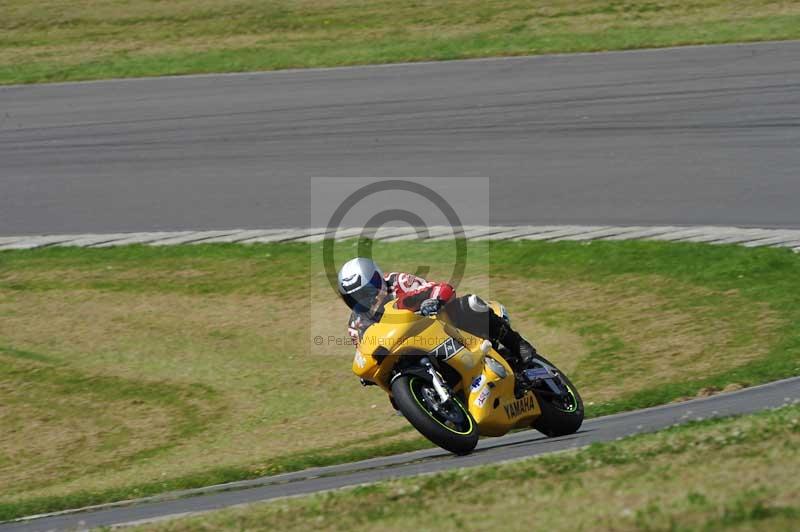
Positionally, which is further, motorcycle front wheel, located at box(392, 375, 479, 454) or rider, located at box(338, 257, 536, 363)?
rider, located at box(338, 257, 536, 363)

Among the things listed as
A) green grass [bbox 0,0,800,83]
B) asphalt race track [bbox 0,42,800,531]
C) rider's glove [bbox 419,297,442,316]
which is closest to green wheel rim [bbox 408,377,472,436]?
rider's glove [bbox 419,297,442,316]

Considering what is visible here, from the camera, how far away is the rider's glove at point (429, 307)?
9.10 metres

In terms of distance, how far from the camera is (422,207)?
18.2 m

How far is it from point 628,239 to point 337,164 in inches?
209

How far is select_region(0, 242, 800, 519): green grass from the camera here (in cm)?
1081

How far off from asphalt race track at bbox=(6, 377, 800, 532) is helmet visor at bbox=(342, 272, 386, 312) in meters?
1.22

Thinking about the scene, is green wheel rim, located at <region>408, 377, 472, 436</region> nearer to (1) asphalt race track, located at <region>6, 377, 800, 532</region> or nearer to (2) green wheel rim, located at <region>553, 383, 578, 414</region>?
(1) asphalt race track, located at <region>6, 377, 800, 532</region>

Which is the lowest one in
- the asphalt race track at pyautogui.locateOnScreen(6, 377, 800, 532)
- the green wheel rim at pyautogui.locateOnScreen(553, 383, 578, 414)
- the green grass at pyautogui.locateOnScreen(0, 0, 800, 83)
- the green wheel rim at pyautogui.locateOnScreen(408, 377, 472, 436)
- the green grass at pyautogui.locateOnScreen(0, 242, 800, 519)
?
the green grass at pyautogui.locateOnScreen(0, 242, 800, 519)

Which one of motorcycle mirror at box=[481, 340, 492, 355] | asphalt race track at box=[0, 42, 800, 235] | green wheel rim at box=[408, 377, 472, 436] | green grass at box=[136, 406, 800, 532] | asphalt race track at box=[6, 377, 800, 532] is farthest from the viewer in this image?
asphalt race track at box=[0, 42, 800, 235]

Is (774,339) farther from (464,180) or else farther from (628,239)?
(464,180)

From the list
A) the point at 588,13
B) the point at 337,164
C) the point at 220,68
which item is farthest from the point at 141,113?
the point at 588,13

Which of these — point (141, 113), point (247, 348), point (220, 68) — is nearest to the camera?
point (247, 348)

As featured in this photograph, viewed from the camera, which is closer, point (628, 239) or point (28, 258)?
point (628, 239)

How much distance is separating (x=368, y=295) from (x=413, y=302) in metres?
0.37
